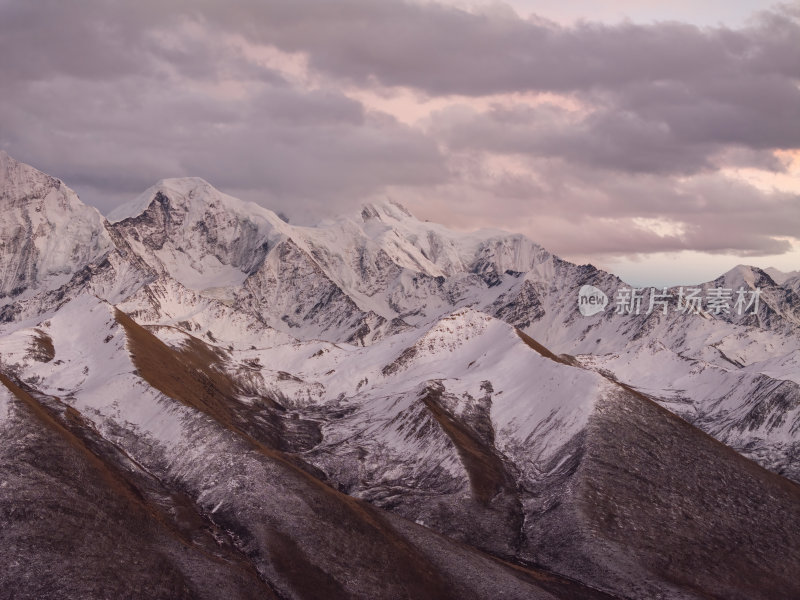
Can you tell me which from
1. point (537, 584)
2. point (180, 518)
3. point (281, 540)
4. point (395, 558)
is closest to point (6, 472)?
point (180, 518)

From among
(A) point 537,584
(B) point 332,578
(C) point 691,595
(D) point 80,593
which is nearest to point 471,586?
(A) point 537,584

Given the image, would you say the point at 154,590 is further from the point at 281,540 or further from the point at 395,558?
the point at 395,558

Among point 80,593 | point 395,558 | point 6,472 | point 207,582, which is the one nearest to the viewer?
point 80,593

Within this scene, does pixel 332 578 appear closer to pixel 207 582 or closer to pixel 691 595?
pixel 207 582

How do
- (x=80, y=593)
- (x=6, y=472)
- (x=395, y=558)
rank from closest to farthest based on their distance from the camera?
(x=80, y=593) < (x=6, y=472) < (x=395, y=558)

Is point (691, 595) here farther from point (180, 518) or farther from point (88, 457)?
point (88, 457)

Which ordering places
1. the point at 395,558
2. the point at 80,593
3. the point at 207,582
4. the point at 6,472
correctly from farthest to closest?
the point at 395,558 → the point at 6,472 → the point at 207,582 → the point at 80,593

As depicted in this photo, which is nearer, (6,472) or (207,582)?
(207,582)

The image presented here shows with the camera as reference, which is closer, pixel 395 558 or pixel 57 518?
pixel 57 518
